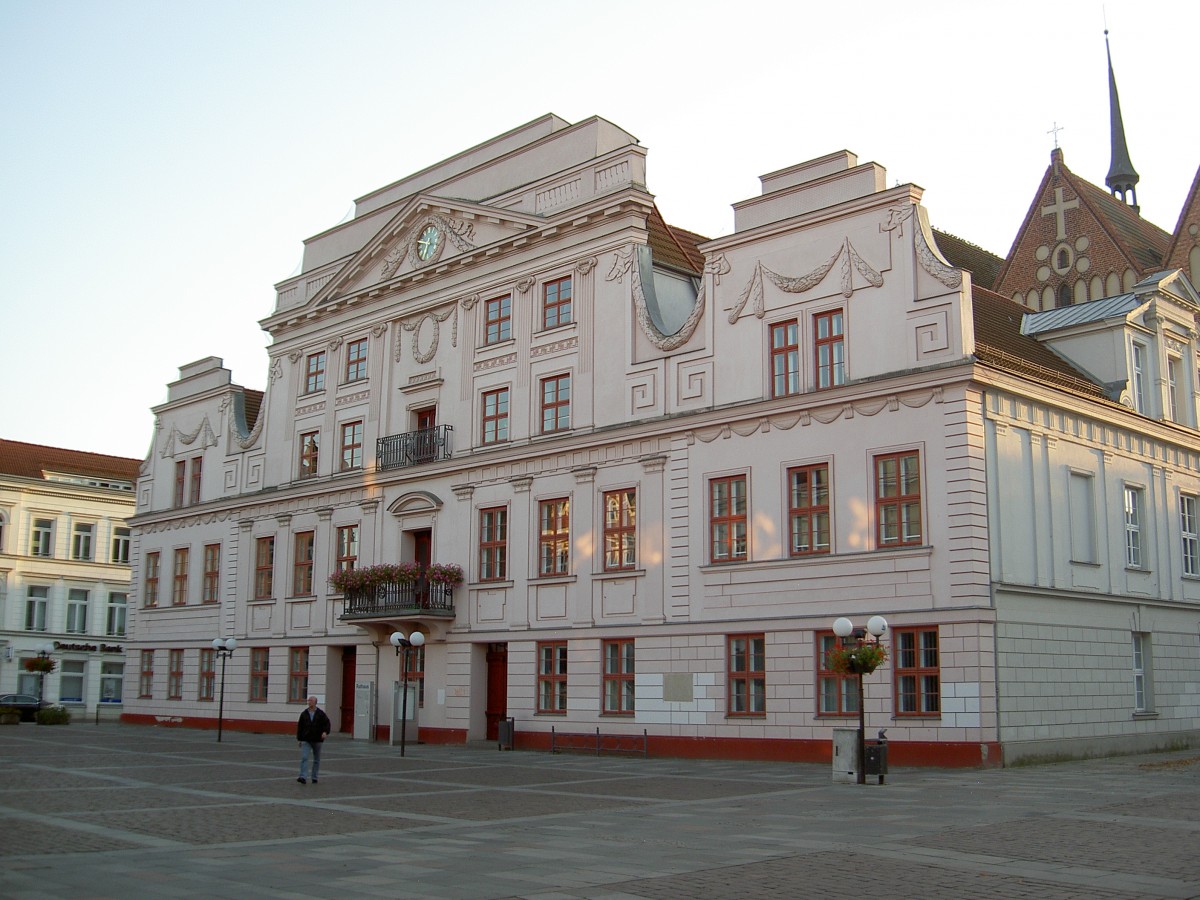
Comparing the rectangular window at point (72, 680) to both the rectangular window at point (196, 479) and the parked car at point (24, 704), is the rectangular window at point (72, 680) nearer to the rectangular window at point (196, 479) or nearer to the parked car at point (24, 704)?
the parked car at point (24, 704)

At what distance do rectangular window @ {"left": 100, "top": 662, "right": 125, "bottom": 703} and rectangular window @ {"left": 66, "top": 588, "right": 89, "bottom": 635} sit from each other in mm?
2275

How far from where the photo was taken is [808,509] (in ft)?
93.4

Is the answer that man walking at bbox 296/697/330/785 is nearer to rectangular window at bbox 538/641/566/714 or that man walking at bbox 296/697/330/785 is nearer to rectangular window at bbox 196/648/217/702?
rectangular window at bbox 538/641/566/714

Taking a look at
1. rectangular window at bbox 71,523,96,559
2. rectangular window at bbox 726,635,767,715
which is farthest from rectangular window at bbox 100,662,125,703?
rectangular window at bbox 726,635,767,715

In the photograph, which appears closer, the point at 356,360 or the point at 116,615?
the point at 356,360

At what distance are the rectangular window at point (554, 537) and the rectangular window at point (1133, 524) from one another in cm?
1407

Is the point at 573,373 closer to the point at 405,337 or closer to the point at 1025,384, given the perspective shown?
the point at 405,337

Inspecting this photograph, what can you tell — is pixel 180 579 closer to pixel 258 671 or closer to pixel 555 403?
pixel 258 671

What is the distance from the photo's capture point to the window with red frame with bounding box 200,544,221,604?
153ft

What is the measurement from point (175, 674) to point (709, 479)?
1050 inches

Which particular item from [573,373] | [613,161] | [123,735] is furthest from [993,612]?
[123,735]

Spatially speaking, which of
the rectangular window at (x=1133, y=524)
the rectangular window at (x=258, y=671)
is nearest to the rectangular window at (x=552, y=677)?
the rectangular window at (x=258, y=671)

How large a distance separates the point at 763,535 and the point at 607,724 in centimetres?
671

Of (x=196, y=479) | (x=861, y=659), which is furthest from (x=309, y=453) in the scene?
(x=861, y=659)
